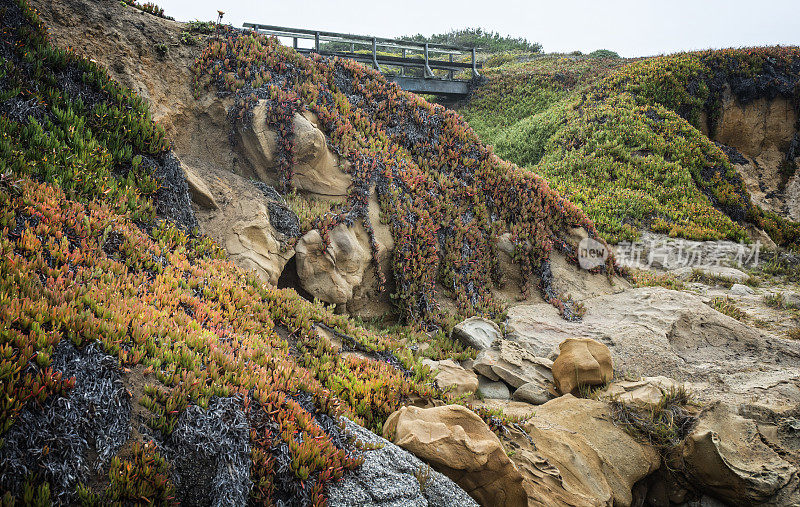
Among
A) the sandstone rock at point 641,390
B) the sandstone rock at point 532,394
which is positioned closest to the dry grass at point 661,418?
the sandstone rock at point 641,390

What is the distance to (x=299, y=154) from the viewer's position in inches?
393

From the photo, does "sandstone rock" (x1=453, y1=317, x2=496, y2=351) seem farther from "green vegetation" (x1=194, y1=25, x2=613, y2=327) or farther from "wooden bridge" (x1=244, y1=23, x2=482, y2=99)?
"wooden bridge" (x1=244, y1=23, x2=482, y2=99)

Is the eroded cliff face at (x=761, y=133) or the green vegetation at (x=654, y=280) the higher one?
the eroded cliff face at (x=761, y=133)

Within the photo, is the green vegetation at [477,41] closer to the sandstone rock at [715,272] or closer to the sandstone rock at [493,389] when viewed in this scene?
the sandstone rock at [715,272]

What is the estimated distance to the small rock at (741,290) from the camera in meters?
12.6

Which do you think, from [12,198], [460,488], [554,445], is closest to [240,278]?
[12,198]

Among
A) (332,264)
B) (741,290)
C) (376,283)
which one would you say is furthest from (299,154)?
(741,290)

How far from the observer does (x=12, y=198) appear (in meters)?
4.99

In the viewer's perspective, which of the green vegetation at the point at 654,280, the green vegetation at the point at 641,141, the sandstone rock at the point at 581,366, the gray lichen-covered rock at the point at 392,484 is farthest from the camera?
the green vegetation at the point at 641,141

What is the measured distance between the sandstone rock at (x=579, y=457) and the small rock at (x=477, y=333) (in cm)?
237

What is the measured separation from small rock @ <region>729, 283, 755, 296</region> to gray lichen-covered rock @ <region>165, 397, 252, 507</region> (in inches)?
580

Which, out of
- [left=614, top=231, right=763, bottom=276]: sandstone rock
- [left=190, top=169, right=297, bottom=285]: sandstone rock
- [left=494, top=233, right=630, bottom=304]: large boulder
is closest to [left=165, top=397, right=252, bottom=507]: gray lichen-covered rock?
[left=190, top=169, right=297, bottom=285]: sandstone rock

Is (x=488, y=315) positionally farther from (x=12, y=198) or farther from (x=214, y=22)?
(x=214, y=22)

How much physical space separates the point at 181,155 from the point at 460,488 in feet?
29.3
